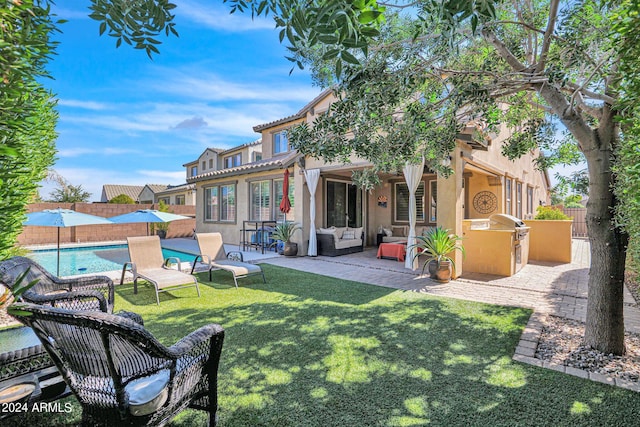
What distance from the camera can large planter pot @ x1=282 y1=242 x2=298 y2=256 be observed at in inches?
457

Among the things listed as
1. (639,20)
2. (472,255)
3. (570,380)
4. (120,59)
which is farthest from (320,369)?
(120,59)

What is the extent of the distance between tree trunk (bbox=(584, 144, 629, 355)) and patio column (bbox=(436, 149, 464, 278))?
4124mm

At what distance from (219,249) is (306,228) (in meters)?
4.16

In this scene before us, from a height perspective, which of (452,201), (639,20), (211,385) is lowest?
(211,385)

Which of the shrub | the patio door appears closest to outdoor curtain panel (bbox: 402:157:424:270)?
the patio door

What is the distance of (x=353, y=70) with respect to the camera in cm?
390

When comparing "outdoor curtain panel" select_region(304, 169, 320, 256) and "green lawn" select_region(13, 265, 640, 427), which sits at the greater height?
"outdoor curtain panel" select_region(304, 169, 320, 256)

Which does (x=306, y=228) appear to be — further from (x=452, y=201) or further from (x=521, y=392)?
(x=521, y=392)

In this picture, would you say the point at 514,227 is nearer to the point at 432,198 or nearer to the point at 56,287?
the point at 432,198

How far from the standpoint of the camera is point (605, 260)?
3803mm

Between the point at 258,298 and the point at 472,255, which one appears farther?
the point at 472,255

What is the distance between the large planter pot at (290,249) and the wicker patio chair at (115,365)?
9.17 metres

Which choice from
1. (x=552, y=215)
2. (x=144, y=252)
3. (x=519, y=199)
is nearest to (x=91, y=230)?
(x=144, y=252)

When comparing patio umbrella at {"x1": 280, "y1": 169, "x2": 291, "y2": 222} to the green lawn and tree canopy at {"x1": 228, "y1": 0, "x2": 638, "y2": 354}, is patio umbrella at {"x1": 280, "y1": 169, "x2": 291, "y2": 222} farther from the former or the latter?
tree canopy at {"x1": 228, "y1": 0, "x2": 638, "y2": 354}
